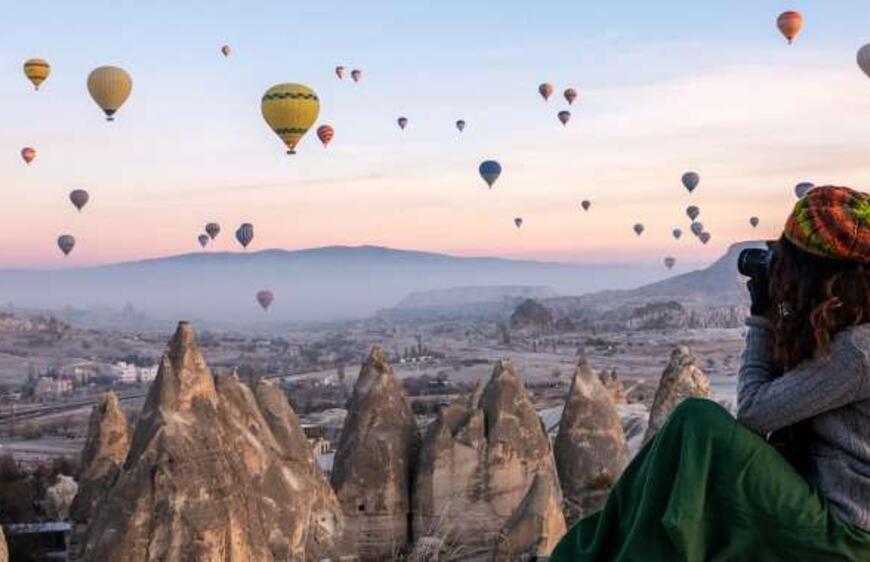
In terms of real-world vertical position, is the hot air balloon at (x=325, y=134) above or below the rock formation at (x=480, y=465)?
above

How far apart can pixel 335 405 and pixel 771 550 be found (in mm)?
50217

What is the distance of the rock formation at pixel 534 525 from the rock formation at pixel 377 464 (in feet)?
4.55

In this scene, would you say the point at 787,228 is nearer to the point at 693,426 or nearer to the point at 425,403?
the point at 693,426

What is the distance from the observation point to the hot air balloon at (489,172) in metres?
33.1

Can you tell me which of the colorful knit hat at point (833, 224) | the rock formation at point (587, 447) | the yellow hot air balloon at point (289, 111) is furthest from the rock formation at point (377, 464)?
the yellow hot air balloon at point (289, 111)

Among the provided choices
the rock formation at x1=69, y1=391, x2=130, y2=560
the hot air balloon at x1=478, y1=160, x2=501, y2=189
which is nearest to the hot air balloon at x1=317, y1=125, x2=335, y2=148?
the hot air balloon at x1=478, y1=160, x2=501, y2=189

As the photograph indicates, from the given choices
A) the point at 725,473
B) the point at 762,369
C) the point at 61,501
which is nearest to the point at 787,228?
the point at 762,369

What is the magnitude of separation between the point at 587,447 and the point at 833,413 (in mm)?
9574

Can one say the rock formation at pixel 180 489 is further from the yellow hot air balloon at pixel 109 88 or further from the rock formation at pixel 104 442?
the yellow hot air balloon at pixel 109 88

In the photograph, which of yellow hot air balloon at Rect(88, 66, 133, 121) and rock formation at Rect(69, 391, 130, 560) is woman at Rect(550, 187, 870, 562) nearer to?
rock formation at Rect(69, 391, 130, 560)

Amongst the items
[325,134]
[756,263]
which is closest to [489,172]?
[325,134]

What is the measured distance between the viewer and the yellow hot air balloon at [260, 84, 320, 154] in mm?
22969

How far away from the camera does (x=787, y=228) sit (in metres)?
1.97

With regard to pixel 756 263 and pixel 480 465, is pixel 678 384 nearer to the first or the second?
pixel 480 465
